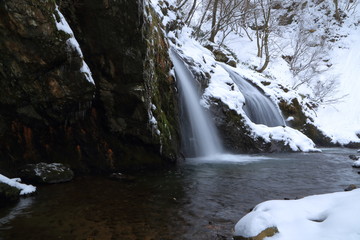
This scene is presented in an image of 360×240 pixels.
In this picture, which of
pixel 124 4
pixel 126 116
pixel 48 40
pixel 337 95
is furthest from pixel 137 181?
pixel 337 95

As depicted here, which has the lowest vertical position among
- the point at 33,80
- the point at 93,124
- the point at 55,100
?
the point at 93,124

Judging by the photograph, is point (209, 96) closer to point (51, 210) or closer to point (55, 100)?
point (55, 100)

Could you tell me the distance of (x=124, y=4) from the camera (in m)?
5.85

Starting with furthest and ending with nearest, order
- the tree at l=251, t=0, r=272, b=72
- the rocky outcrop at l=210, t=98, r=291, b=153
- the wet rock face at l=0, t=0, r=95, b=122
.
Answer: the tree at l=251, t=0, r=272, b=72 < the rocky outcrop at l=210, t=98, r=291, b=153 < the wet rock face at l=0, t=0, r=95, b=122

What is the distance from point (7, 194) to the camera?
417 cm

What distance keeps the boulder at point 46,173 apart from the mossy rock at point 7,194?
0.84 meters

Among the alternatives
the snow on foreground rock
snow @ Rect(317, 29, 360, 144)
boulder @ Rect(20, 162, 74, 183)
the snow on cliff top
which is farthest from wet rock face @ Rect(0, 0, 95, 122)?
snow @ Rect(317, 29, 360, 144)

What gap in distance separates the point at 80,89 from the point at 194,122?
17.0ft

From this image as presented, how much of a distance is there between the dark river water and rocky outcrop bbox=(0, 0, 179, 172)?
824 millimetres

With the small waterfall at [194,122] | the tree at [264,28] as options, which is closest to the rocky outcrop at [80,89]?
the small waterfall at [194,122]

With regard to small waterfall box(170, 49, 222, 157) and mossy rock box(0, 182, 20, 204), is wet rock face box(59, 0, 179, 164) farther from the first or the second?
small waterfall box(170, 49, 222, 157)

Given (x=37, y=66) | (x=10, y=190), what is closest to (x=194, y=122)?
(x=37, y=66)

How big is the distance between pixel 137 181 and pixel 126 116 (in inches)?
62.8

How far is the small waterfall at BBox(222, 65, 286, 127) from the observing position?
13.1 metres
